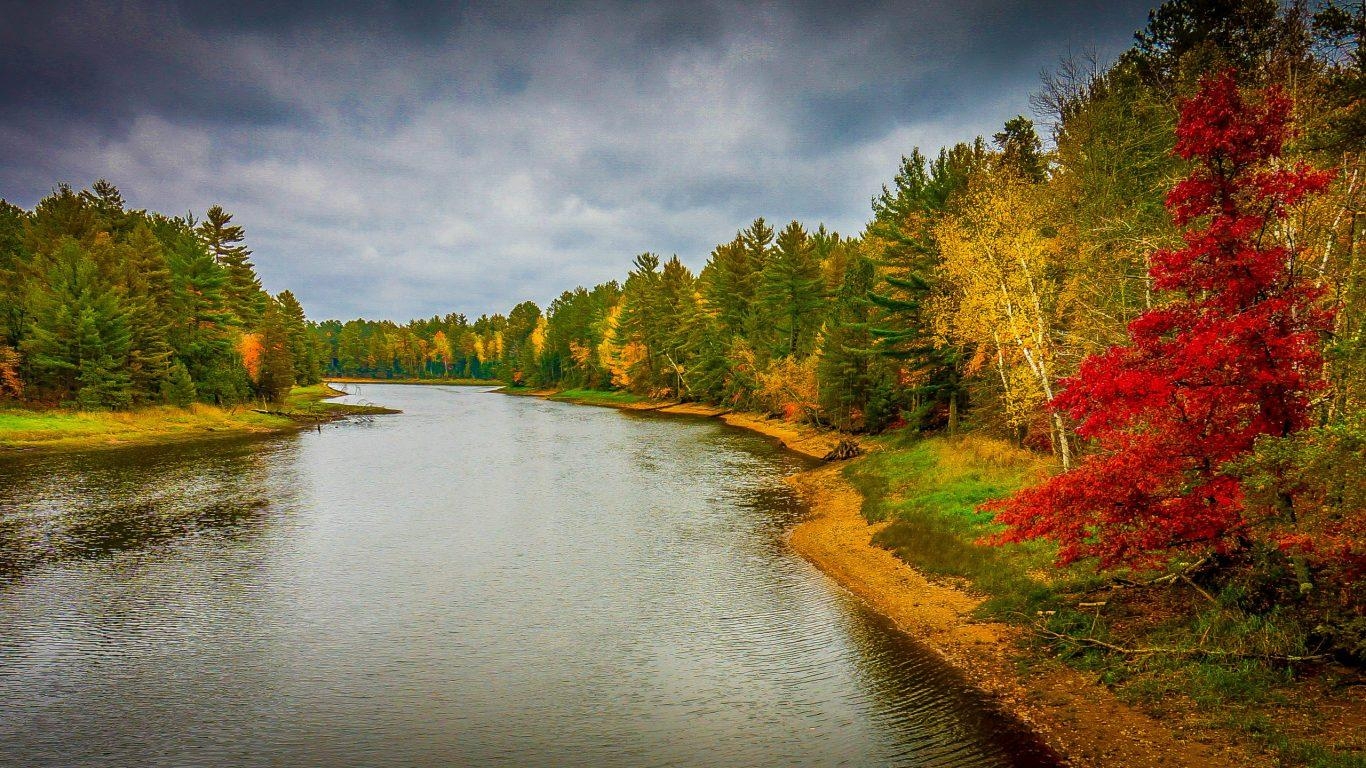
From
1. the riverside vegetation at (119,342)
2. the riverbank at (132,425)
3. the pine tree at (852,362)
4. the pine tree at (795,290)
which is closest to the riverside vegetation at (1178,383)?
the pine tree at (852,362)

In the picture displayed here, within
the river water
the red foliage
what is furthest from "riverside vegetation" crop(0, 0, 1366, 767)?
the river water

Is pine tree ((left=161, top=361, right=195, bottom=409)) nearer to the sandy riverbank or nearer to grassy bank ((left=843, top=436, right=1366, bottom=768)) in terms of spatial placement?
the sandy riverbank

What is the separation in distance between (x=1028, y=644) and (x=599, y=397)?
95.6 meters

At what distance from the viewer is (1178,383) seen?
11.1 meters

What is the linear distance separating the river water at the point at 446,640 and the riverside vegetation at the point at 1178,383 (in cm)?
343

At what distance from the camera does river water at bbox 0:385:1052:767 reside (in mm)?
→ 11500

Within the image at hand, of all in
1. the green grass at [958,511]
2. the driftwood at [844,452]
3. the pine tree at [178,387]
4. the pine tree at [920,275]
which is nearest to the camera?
the green grass at [958,511]

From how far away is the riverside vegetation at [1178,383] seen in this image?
33.9ft

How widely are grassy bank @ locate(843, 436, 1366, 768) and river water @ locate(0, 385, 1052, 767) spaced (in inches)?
95.6

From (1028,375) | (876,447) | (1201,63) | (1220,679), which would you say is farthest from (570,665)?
(876,447)

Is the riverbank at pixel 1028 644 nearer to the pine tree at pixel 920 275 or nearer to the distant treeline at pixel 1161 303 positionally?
the distant treeline at pixel 1161 303

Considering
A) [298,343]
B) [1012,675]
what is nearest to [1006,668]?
[1012,675]

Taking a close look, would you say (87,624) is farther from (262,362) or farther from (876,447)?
(262,362)

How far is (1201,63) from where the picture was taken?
70.4 feet
